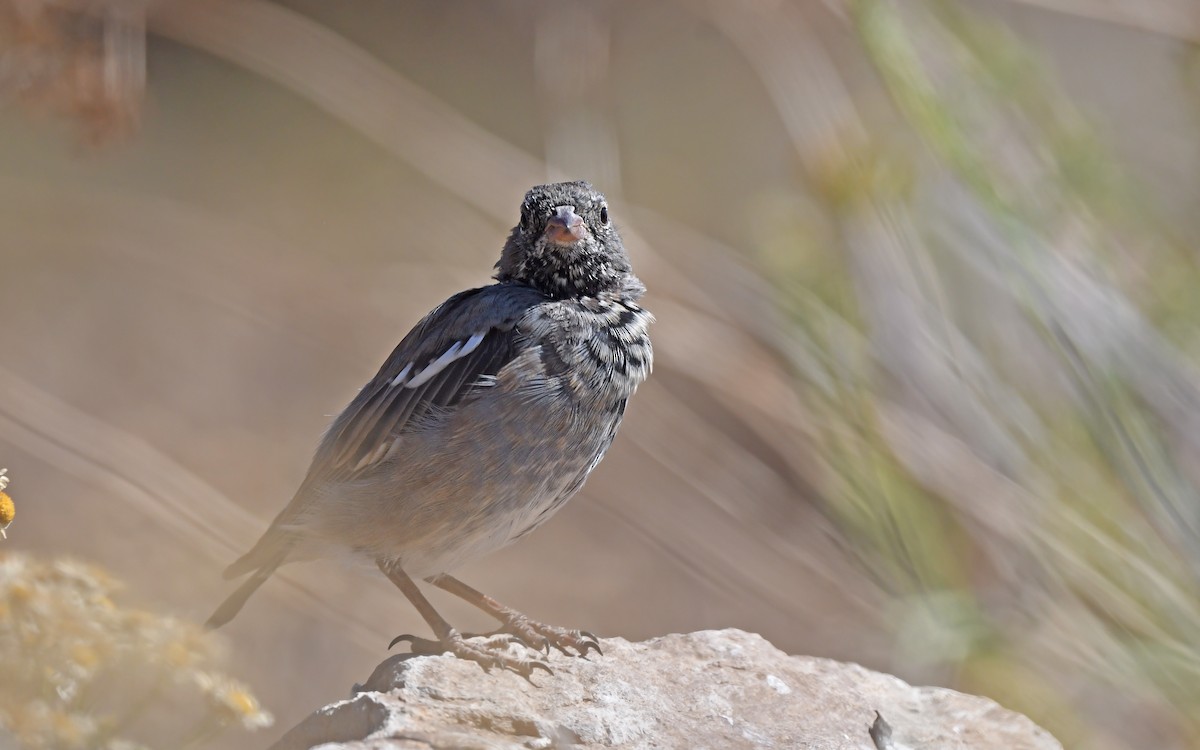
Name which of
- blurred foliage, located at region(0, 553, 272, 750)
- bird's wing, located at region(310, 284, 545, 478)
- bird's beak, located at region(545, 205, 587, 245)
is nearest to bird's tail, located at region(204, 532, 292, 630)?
bird's wing, located at region(310, 284, 545, 478)

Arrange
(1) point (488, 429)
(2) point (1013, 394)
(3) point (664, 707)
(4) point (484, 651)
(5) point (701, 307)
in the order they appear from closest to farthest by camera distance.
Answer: (3) point (664, 707)
(4) point (484, 651)
(1) point (488, 429)
(2) point (1013, 394)
(5) point (701, 307)

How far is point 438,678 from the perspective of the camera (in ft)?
10.1

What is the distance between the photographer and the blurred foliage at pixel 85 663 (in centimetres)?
237

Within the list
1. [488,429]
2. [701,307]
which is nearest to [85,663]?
[488,429]

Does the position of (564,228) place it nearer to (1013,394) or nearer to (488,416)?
(488,416)

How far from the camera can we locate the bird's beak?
3646 millimetres

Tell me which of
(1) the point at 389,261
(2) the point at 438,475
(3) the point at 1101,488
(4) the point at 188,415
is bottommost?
(2) the point at 438,475

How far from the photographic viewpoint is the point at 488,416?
3.44m

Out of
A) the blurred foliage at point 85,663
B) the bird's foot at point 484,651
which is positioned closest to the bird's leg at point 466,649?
the bird's foot at point 484,651

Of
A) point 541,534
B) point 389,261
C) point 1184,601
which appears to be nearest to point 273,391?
point 389,261

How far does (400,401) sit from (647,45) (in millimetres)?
7449

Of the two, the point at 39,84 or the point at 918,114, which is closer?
the point at 918,114

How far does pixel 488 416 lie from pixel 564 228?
60cm

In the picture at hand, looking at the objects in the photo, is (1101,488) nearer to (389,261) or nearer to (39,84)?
(39,84)
